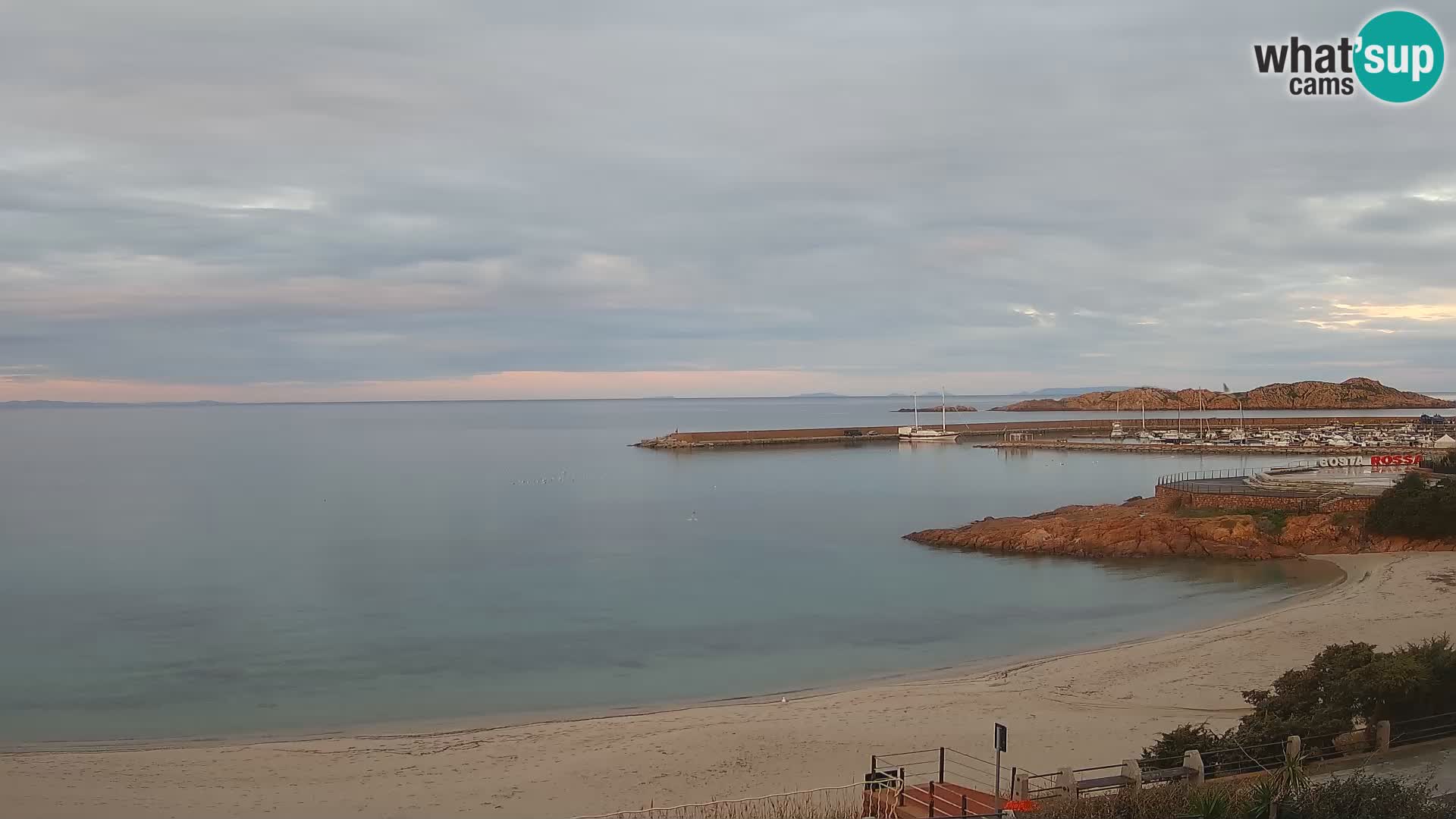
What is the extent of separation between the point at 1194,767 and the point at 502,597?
24.6m

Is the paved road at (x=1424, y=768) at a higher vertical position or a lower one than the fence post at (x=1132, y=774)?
lower

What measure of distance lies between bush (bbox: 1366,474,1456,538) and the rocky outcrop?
1.10ft

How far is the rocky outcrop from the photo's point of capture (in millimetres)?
33781

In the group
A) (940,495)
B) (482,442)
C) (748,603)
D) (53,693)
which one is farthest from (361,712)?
(482,442)

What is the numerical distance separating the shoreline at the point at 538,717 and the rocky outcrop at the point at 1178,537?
12215 mm

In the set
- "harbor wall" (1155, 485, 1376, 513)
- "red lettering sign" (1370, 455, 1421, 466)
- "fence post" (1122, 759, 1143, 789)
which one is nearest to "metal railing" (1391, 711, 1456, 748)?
"fence post" (1122, 759, 1143, 789)

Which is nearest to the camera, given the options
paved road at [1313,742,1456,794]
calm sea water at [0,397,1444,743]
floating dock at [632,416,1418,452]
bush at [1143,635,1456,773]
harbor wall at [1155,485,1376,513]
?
paved road at [1313,742,1456,794]

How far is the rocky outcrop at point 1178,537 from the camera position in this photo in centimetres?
3378

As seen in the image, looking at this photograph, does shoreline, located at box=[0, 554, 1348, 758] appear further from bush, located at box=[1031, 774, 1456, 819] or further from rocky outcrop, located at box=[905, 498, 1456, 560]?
rocky outcrop, located at box=[905, 498, 1456, 560]

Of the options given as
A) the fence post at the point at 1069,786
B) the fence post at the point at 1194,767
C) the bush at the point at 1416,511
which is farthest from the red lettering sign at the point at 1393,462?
the fence post at the point at 1069,786

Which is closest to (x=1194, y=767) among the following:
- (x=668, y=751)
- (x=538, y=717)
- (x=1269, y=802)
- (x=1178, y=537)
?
(x=1269, y=802)

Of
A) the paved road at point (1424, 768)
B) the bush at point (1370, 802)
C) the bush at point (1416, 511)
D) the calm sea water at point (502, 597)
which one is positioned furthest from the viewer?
the bush at point (1416, 511)

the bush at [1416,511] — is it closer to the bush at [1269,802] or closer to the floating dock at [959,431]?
the bush at [1269,802]

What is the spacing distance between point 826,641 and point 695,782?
1120 centimetres
